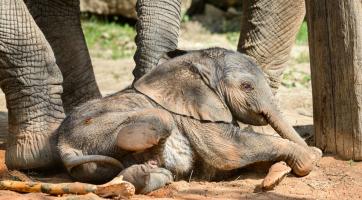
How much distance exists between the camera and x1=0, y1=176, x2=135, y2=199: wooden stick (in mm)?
4188

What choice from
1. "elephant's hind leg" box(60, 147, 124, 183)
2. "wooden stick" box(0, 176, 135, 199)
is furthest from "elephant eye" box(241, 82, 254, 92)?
"wooden stick" box(0, 176, 135, 199)

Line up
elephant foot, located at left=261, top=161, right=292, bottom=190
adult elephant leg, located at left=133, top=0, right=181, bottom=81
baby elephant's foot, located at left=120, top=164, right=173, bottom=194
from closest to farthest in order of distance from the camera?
baby elephant's foot, located at left=120, top=164, right=173, bottom=194 < elephant foot, located at left=261, top=161, right=292, bottom=190 < adult elephant leg, located at left=133, top=0, right=181, bottom=81

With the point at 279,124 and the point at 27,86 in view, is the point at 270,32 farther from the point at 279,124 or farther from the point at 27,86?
the point at 27,86

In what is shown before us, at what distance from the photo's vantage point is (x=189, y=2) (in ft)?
38.0

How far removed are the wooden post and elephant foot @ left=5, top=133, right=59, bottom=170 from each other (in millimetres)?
1496

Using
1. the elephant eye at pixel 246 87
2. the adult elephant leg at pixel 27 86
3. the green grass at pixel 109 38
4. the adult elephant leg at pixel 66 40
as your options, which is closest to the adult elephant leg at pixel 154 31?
the adult elephant leg at pixel 27 86

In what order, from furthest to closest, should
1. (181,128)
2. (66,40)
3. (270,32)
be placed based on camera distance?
(66,40), (270,32), (181,128)

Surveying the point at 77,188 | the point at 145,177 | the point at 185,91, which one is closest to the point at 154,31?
the point at 185,91

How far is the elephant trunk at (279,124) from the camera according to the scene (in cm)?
479

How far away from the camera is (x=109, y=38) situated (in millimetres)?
10719

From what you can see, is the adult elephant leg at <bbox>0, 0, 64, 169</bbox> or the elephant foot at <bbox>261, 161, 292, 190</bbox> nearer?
the elephant foot at <bbox>261, 161, 292, 190</bbox>

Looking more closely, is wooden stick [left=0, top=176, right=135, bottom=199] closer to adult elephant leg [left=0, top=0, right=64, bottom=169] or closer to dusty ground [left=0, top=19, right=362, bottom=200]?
dusty ground [left=0, top=19, right=362, bottom=200]

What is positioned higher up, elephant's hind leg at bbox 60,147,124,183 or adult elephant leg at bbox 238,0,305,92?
adult elephant leg at bbox 238,0,305,92

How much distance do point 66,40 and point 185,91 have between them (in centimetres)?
175
